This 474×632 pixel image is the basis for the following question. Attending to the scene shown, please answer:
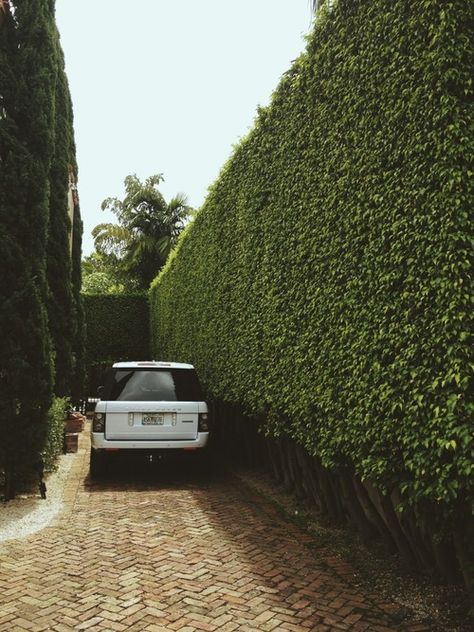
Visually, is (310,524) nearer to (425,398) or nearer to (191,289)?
(425,398)

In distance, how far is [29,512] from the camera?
659 centimetres

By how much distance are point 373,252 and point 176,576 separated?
3.13 m

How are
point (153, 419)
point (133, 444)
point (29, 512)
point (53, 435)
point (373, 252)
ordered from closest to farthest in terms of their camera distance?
point (373, 252) < point (29, 512) < point (133, 444) < point (153, 419) < point (53, 435)

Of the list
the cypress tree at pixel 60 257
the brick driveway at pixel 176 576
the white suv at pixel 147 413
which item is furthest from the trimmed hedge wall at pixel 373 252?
the cypress tree at pixel 60 257

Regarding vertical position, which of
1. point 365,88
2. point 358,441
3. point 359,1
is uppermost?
point 359,1

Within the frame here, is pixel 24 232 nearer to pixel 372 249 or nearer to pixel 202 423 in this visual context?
pixel 202 423

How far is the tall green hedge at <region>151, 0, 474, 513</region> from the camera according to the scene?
3.54 meters

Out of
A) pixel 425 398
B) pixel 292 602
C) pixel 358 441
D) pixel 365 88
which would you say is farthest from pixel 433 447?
pixel 365 88

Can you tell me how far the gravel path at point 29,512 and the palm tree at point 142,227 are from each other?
28.5m

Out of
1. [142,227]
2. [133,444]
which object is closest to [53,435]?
[133,444]

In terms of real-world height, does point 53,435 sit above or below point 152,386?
below

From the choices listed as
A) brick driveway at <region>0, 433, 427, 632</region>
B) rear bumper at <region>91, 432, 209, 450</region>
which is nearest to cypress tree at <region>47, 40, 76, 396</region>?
rear bumper at <region>91, 432, 209, 450</region>

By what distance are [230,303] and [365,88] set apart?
4801 millimetres

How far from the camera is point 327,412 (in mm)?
5215
